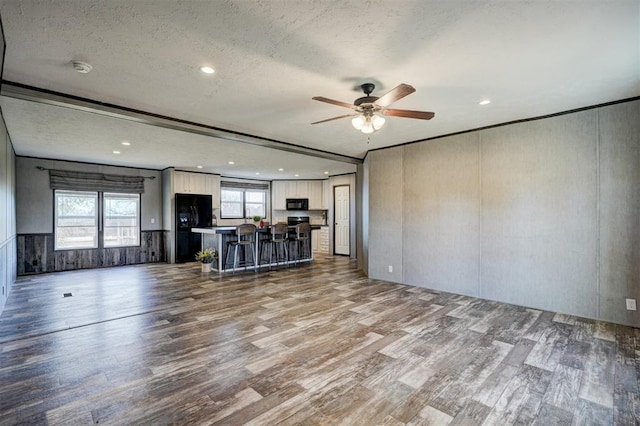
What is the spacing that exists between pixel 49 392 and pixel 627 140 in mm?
6114

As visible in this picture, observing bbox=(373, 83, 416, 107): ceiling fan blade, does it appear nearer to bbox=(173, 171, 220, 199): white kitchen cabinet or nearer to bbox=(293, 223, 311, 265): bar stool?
bbox=(293, 223, 311, 265): bar stool

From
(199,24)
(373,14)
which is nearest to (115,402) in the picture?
(199,24)

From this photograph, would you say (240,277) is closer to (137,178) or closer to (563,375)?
(137,178)

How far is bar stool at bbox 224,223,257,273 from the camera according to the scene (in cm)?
652

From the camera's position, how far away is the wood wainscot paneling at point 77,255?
21.9 feet

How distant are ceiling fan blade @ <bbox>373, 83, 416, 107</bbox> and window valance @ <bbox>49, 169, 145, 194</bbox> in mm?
7519

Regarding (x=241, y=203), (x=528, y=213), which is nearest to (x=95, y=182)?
(x=241, y=203)

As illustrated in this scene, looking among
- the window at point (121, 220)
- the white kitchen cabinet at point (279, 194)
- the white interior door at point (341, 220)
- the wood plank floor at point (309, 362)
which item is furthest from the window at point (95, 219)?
the white interior door at point (341, 220)

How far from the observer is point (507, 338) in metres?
3.17

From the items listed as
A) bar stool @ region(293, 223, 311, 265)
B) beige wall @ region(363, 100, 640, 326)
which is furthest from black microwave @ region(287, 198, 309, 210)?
beige wall @ region(363, 100, 640, 326)

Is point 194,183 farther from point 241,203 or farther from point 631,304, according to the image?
point 631,304

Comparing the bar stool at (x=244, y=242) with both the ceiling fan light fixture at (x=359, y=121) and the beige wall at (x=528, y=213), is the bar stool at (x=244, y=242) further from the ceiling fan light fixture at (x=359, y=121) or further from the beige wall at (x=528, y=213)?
the ceiling fan light fixture at (x=359, y=121)

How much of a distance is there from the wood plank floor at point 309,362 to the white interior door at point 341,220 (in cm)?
501

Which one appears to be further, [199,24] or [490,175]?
[490,175]
